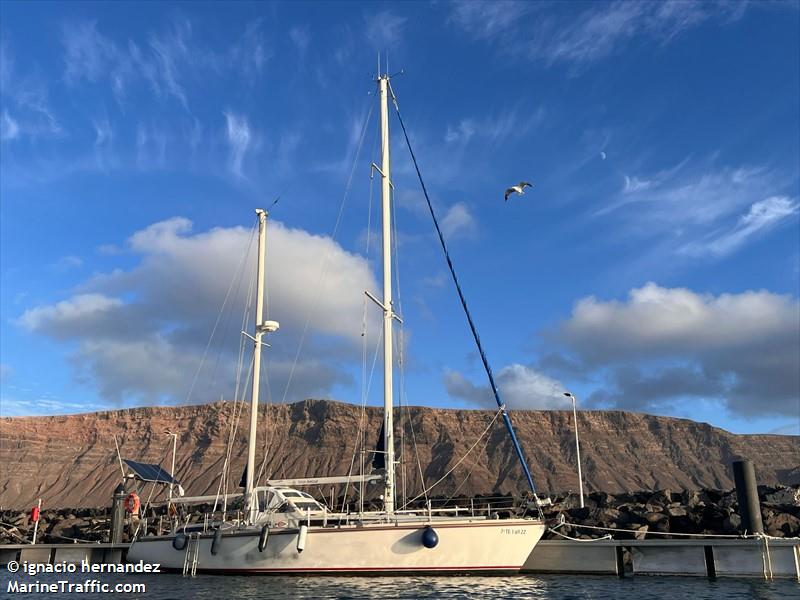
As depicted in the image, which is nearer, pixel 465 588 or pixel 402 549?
pixel 465 588

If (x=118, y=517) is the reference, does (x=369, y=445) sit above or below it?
above

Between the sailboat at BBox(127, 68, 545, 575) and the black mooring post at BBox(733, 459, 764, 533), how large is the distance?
285 inches

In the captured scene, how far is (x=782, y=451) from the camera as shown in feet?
365

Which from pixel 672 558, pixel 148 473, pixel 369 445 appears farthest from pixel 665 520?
pixel 369 445

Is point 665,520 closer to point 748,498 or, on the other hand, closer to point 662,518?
point 662,518

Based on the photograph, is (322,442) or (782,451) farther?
(782,451)

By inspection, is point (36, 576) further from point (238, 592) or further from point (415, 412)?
point (415, 412)

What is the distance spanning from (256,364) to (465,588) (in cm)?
1356

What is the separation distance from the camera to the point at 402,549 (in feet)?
77.4

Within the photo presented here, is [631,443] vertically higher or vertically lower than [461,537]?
higher

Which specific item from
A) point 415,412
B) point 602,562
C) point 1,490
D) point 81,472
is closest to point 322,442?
point 415,412

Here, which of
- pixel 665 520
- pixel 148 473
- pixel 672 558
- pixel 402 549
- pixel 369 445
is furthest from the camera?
pixel 369 445

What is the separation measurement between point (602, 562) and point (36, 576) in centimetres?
2424

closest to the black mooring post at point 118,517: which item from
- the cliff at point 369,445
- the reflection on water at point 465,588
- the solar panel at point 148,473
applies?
the solar panel at point 148,473
